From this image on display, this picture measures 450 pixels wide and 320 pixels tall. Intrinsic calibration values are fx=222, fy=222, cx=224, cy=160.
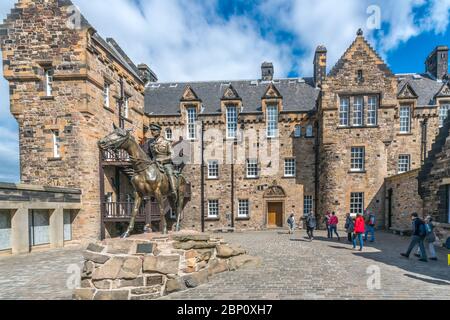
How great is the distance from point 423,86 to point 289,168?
1538 centimetres

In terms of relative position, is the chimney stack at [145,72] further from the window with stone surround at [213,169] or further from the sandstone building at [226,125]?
the window with stone surround at [213,169]

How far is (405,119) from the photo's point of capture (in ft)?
64.8

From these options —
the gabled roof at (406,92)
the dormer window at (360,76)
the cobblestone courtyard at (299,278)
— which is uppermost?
the dormer window at (360,76)

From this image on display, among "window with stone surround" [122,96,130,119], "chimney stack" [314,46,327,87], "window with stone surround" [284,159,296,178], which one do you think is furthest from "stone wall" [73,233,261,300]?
"chimney stack" [314,46,327,87]

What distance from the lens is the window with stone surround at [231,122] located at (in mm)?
Result: 21500

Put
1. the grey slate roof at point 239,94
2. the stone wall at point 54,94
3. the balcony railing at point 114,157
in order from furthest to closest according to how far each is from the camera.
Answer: the grey slate roof at point 239,94
the balcony railing at point 114,157
the stone wall at point 54,94

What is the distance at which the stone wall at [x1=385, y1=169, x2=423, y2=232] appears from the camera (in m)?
15.2

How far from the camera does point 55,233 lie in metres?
12.8

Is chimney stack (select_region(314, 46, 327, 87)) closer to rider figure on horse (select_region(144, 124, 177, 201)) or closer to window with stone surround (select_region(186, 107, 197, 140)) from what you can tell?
window with stone surround (select_region(186, 107, 197, 140))

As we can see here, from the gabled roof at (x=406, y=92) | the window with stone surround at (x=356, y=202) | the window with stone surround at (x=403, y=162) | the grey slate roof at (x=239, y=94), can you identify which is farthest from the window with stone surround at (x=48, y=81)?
the window with stone surround at (x=403, y=162)

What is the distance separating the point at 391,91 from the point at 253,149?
12.4 metres

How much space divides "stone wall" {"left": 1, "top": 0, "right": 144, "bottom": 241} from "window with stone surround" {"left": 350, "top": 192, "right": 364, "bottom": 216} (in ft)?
64.5

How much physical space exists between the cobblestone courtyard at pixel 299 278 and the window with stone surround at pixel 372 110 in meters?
12.5

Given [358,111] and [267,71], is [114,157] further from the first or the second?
[358,111]
